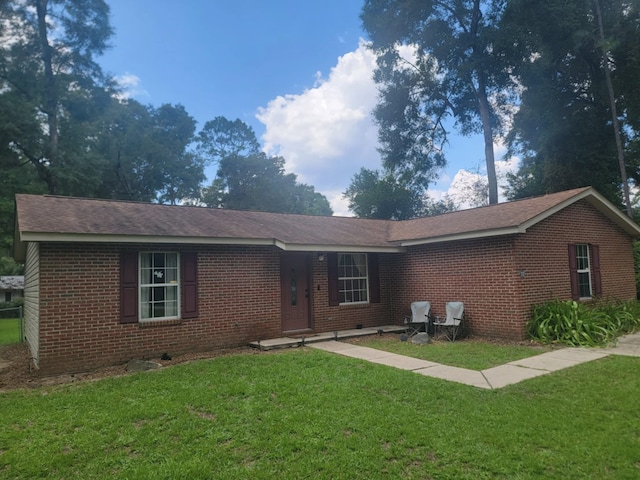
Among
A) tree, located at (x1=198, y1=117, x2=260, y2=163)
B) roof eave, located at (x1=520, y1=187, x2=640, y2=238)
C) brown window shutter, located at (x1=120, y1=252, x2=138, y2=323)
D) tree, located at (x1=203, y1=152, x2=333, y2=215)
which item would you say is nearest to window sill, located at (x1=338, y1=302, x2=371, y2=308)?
roof eave, located at (x1=520, y1=187, x2=640, y2=238)

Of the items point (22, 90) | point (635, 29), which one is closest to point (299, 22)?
point (635, 29)

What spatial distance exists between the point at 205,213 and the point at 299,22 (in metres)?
8.55

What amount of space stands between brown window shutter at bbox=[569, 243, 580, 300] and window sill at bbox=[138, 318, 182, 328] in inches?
381

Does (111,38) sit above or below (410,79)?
above

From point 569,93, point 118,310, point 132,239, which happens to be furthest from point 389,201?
point 118,310

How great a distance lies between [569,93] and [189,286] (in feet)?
72.5

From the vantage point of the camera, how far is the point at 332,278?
1112 centimetres

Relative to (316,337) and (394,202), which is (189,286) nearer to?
(316,337)

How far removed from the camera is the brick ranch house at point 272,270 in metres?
7.50

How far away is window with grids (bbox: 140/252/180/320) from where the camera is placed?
8250mm

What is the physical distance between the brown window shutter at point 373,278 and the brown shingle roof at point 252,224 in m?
0.58

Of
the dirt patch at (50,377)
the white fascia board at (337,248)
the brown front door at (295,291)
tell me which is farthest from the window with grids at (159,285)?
the brown front door at (295,291)

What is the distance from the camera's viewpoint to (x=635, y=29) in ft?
59.7

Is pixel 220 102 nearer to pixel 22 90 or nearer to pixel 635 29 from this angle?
pixel 22 90
